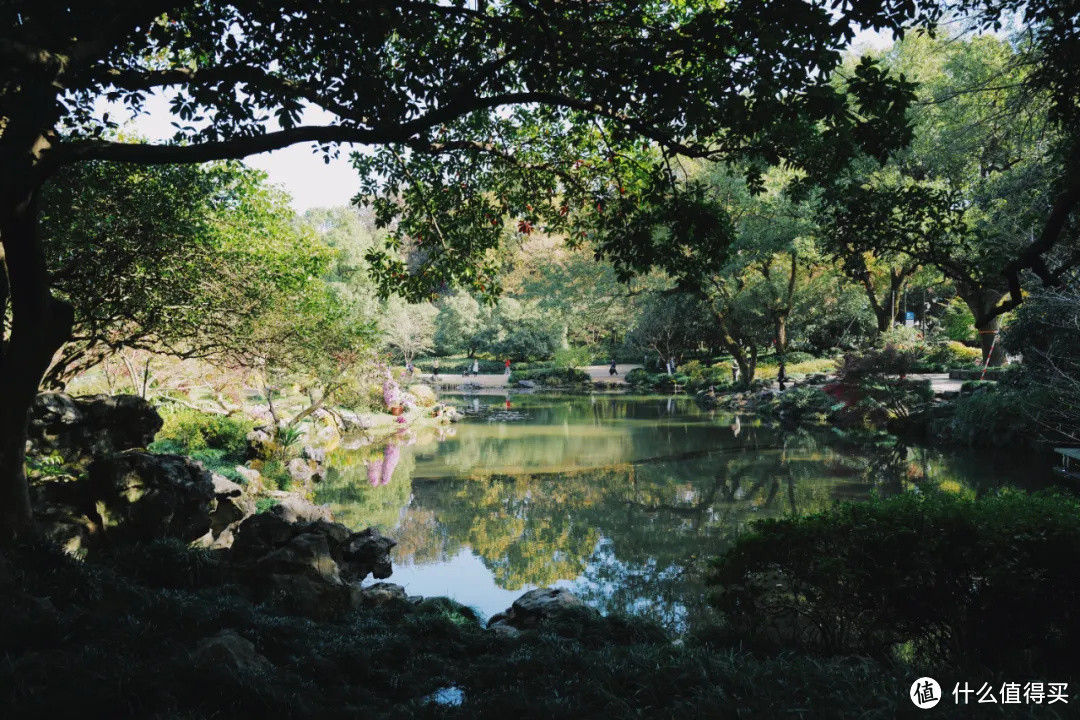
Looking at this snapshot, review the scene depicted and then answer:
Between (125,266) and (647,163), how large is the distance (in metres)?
5.96

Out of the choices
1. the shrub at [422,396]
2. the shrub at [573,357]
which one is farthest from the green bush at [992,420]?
the shrub at [573,357]

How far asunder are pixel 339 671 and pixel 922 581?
136 inches

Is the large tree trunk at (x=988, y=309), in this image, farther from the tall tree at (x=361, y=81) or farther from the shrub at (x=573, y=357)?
the shrub at (x=573, y=357)

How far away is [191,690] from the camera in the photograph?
3014 millimetres

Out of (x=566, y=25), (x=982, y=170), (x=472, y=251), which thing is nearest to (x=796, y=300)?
(x=982, y=170)

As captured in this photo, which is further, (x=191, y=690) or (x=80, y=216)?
(x=80, y=216)

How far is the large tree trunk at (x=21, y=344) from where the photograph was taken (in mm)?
4191

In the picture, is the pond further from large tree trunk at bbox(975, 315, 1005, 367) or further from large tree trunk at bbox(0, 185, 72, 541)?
large tree trunk at bbox(975, 315, 1005, 367)

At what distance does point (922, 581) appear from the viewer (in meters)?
4.04

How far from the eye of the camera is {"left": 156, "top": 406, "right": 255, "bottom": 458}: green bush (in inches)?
519

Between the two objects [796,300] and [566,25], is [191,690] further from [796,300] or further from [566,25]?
[796,300]

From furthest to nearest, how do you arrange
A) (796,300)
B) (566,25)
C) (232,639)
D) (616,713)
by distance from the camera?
(796,300), (566,25), (232,639), (616,713)

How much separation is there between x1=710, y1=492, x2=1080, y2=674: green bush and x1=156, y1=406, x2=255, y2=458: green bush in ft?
37.2

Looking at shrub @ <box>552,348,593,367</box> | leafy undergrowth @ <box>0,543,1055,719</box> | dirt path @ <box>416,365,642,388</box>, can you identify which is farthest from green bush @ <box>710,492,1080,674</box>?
shrub @ <box>552,348,593,367</box>
